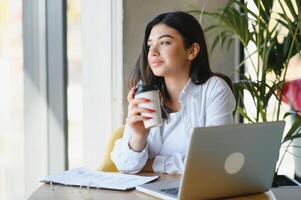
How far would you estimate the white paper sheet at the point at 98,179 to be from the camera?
153 centimetres

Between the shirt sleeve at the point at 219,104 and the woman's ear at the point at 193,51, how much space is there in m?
0.13

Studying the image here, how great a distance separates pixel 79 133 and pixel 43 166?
0.90 feet

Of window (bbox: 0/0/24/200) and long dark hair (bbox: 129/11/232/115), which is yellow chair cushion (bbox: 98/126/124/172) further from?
window (bbox: 0/0/24/200)

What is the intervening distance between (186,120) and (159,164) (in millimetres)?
204

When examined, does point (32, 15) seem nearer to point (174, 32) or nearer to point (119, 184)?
point (174, 32)

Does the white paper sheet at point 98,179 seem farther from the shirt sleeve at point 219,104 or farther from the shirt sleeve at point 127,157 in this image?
the shirt sleeve at point 219,104

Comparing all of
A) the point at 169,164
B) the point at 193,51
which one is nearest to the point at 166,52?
the point at 193,51

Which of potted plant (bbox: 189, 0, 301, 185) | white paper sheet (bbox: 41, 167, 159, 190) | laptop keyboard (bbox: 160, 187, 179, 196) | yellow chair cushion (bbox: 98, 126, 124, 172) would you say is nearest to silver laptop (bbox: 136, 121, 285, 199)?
laptop keyboard (bbox: 160, 187, 179, 196)

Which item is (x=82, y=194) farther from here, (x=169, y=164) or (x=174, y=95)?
(x=174, y=95)

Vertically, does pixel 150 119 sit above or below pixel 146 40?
below

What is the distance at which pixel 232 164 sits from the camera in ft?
4.33

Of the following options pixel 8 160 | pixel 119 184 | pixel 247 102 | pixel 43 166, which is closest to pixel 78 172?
pixel 119 184

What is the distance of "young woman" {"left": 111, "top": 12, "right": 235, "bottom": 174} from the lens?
177 cm

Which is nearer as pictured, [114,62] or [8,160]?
[8,160]
